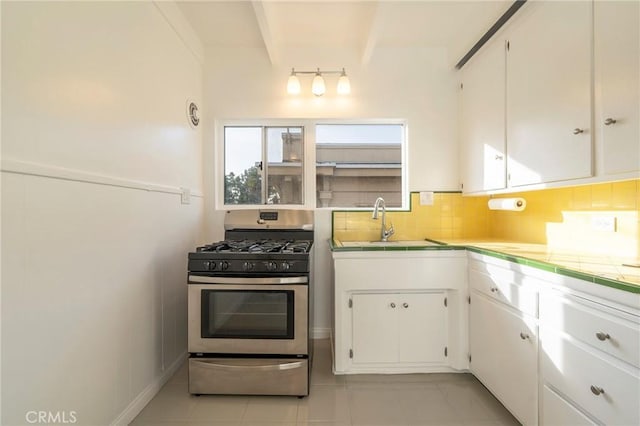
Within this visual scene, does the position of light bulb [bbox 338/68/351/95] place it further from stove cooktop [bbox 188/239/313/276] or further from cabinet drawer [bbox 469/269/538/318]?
cabinet drawer [bbox 469/269/538/318]

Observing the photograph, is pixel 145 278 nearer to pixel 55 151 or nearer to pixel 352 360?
pixel 55 151

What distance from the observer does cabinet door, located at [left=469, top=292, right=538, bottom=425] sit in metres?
1.39

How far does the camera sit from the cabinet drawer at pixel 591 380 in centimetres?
96


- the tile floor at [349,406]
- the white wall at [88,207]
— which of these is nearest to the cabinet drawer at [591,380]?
the tile floor at [349,406]

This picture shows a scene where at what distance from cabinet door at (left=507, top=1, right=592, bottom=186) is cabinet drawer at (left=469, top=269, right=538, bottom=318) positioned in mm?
602

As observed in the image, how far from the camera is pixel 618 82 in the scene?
1198 mm

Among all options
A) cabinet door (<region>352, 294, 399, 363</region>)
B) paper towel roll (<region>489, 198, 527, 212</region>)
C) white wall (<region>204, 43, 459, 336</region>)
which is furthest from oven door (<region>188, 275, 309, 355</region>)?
paper towel roll (<region>489, 198, 527, 212</region>)

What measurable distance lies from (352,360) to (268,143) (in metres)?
1.89

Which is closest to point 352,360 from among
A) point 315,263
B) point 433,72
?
point 315,263

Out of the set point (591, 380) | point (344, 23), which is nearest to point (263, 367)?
point (591, 380)

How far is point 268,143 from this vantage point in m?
2.64

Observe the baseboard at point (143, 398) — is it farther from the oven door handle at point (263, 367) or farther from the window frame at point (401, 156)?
the window frame at point (401, 156)

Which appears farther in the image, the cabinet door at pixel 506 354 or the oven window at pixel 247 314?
the oven window at pixel 247 314

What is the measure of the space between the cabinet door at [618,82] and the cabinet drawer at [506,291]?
65 cm
